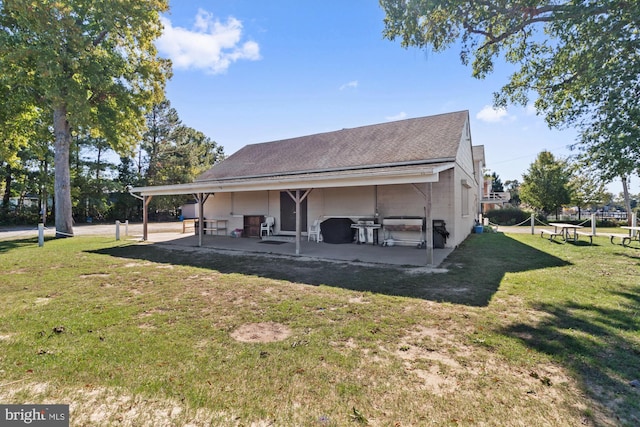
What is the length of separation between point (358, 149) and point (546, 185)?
20.1m

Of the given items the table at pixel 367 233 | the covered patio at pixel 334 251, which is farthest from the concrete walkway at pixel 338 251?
the table at pixel 367 233

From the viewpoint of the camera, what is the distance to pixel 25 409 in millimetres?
2092

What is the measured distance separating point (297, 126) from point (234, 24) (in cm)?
966

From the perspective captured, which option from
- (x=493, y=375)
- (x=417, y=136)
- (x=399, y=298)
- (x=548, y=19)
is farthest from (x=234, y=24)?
(x=493, y=375)

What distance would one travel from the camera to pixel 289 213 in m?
12.4

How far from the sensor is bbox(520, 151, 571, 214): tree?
2295 cm

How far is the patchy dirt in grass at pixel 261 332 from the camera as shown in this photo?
3209 mm

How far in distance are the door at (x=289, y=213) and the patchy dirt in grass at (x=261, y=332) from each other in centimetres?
853

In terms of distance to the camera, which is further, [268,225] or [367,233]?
[268,225]

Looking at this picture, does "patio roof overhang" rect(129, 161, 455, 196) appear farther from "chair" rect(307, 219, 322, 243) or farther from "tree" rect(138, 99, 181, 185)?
"tree" rect(138, 99, 181, 185)

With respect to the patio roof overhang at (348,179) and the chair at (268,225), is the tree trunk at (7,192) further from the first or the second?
the chair at (268,225)

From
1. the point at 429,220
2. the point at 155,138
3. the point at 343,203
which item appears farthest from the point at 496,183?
the point at 429,220

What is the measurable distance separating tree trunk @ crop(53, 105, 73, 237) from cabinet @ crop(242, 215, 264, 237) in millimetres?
8086

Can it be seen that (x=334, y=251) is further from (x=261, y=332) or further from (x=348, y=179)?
(x=261, y=332)
